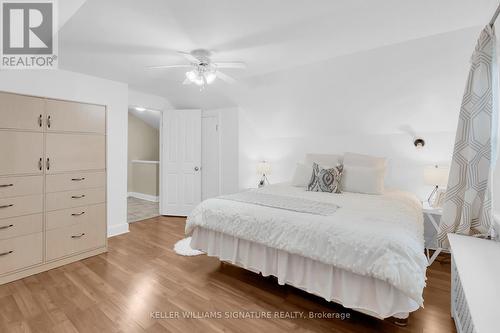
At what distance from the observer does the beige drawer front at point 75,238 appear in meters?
2.36

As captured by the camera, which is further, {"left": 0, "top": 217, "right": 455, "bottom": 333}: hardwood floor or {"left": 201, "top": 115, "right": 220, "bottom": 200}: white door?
{"left": 201, "top": 115, "right": 220, "bottom": 200}: white door

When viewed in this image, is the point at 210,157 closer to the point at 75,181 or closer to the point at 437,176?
the point at 75,181

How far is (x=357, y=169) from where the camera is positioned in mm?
2988

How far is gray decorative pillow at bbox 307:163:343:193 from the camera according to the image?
289 cm

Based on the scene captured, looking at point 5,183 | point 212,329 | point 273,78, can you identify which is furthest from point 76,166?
point 273,78

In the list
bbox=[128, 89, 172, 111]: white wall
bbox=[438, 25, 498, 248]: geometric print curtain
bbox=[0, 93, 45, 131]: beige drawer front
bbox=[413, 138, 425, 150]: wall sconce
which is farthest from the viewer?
bbox=[128, 89, 172, 111]: white wall

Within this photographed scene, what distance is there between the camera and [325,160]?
3.41 metres

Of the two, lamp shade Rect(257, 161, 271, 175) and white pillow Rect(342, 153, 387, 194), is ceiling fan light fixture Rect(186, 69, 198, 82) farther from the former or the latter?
white pillow Rect(342, 153, 387, 194)

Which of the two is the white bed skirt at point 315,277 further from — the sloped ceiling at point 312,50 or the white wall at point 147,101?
the white wall at point 147,101

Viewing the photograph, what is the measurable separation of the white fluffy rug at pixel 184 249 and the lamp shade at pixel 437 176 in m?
2.89

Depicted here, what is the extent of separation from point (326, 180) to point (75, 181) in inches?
115

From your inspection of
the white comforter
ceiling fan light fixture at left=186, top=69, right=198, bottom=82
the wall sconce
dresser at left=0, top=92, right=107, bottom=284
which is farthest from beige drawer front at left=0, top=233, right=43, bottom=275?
the wall sconce

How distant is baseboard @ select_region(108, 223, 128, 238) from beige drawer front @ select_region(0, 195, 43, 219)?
1164 millimetres

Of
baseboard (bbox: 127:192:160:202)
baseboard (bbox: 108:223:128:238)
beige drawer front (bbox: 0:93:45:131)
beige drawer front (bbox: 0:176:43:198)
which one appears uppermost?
beige drawer front (bbox: 0:93:45:131)
